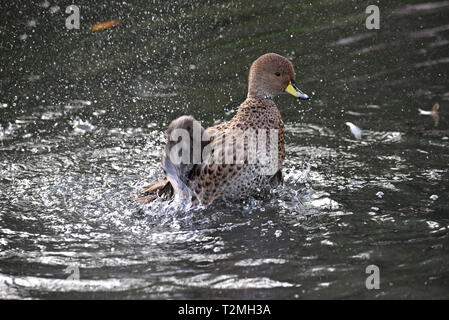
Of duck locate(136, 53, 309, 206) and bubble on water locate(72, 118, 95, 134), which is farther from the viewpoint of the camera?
bubble on water locate(72, 118, 95, 134)

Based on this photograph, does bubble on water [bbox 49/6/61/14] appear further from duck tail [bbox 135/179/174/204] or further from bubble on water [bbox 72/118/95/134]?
duck tail [bbox 135/179/174/204]

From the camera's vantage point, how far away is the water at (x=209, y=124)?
13.2 ft

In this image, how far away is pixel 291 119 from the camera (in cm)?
651

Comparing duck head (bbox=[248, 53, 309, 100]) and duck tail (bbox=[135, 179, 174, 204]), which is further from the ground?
duck head (bbox=[248, 53, 309, 100])

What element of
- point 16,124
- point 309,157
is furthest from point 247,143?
point 16,124

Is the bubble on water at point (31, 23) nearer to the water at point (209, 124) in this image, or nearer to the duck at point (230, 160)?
the water at point (209, 124)

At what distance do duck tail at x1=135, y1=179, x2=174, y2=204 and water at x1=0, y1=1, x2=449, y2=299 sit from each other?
0.08m

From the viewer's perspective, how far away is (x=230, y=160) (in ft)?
15.7

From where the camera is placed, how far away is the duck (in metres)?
4.75

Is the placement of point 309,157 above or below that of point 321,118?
below

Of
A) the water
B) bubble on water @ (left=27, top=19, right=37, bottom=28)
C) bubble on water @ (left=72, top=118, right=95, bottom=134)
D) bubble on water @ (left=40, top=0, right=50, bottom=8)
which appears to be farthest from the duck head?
bubble on water @ (left=40, top=0, right=50, bottom=8)

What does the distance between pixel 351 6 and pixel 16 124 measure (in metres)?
4.05

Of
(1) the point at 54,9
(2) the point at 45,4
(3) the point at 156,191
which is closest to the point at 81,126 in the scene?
(3) the point at 156,191

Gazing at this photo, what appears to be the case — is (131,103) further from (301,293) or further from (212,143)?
(301,293)
